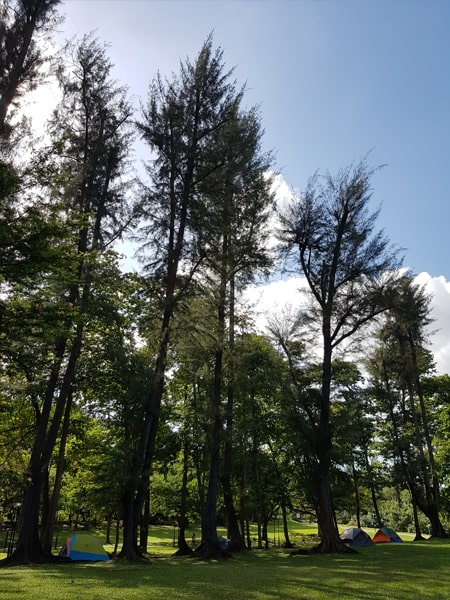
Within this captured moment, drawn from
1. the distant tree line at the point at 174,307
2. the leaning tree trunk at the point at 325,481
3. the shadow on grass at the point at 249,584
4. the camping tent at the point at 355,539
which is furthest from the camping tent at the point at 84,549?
the camping tent at the point at 355,539

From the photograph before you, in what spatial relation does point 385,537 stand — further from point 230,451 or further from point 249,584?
point 249,584

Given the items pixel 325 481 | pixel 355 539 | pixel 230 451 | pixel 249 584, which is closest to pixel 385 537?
pixel 355 539

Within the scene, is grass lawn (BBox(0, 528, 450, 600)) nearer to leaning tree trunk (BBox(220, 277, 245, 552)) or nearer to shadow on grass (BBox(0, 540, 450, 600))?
shadow on grass (BBox(0, 540, 450, 600))

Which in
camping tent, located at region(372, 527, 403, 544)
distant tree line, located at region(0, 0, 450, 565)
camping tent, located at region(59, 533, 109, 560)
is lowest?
camping tent, located at region(372, 527, 403, 544)

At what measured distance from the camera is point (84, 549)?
18438 millimetres

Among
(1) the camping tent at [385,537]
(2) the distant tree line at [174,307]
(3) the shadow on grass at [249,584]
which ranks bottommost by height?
(1) the camping tent at [385,537]

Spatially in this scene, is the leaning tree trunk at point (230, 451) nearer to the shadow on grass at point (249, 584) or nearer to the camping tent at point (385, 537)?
the shadow on grass at point (249, 584)

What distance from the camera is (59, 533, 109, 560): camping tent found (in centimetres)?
1811

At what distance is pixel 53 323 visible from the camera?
8961 millimetres

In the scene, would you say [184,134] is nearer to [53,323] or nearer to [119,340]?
[119,340]

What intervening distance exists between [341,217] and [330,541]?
13.5m

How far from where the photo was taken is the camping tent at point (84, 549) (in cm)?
1811

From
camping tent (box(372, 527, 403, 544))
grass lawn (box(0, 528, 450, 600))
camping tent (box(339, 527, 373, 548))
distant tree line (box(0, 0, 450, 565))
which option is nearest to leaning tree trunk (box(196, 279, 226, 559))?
distant tree line (box(0, 0, 450, 565))

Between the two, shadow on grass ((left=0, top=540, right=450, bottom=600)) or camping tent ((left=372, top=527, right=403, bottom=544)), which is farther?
camping tent ((left=372, top=527, right=403, bottom=544))
